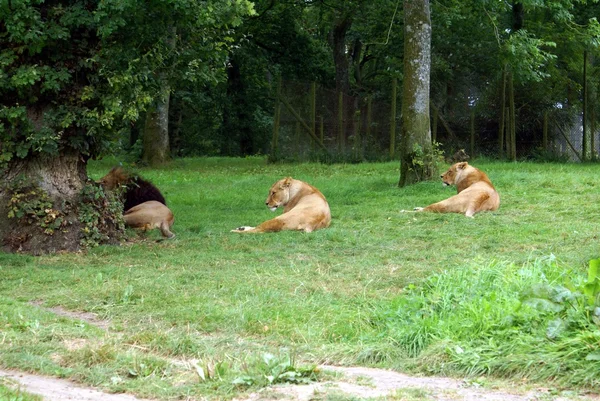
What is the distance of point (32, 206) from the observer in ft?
32.5

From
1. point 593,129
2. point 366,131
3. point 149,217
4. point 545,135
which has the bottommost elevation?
point 149,217

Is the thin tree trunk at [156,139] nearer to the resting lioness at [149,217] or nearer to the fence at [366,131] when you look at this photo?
the fence at [366,131]

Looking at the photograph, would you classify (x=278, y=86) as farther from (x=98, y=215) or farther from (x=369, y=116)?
(x=98, y=215)

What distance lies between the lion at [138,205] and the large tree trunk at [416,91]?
18.2 feet

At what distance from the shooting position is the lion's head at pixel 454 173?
46.3ft

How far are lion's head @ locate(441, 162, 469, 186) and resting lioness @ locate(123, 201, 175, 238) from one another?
16.6ft

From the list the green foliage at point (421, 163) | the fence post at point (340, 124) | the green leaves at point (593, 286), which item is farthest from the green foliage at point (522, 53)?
the green leaves at point (593, 286)

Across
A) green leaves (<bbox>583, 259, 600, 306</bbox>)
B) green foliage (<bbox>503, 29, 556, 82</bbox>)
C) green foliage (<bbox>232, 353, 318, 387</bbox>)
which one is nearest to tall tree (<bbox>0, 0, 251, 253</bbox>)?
green foliage (<bbox>232, 353, 318, 387</bbox>)

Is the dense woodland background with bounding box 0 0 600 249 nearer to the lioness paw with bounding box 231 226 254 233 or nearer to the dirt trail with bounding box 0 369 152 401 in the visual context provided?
the lioness paw with bounding box 231 226 254 233

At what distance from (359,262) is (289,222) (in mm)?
2542

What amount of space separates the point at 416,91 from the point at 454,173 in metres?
2.48

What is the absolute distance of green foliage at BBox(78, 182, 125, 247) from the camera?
10220 millimetres

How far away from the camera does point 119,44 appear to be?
10.2 metres

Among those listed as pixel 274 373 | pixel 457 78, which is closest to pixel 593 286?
pixel 274 373
